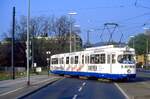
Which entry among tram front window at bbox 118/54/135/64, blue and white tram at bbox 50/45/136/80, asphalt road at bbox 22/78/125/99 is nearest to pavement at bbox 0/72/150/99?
asphalt road at bbox 22/78/125/99

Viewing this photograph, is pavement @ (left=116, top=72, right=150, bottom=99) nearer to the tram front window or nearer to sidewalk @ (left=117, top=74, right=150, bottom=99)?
sidewalk @ (left=117, top=74, right=150, bottom=99)

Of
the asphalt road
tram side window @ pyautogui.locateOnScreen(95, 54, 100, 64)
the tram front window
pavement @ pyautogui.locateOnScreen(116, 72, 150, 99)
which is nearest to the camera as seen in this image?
pavement @ pyautogui.locateOnScreen(116, 72, 150, 99)

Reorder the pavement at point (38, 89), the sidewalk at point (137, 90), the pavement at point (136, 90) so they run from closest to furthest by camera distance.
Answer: the sidewalk at point (137, 90)
the pavement at point (136, 90)
the pavement at point (38, 89)

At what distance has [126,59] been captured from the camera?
43.1 m

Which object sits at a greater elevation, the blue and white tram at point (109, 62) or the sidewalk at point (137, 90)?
the blue and white tram at point (109, 62)

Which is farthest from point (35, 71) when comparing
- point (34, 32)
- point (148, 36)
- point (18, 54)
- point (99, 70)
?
point (148, 36)

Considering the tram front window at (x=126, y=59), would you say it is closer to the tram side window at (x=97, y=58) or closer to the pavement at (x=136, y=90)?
the pavement at (x=136, y=90)

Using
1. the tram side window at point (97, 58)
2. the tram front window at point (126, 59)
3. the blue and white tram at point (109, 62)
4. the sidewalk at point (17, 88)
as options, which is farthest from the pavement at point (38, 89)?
the tram side window at point (97, 58)

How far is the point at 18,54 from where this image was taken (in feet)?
335

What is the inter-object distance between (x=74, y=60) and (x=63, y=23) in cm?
6015

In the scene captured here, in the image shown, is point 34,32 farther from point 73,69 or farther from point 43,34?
point 73,69

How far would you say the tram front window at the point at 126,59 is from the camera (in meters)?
42.7

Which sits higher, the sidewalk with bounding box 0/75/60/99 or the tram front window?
the tram front window

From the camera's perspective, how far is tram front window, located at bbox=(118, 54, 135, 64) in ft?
140
